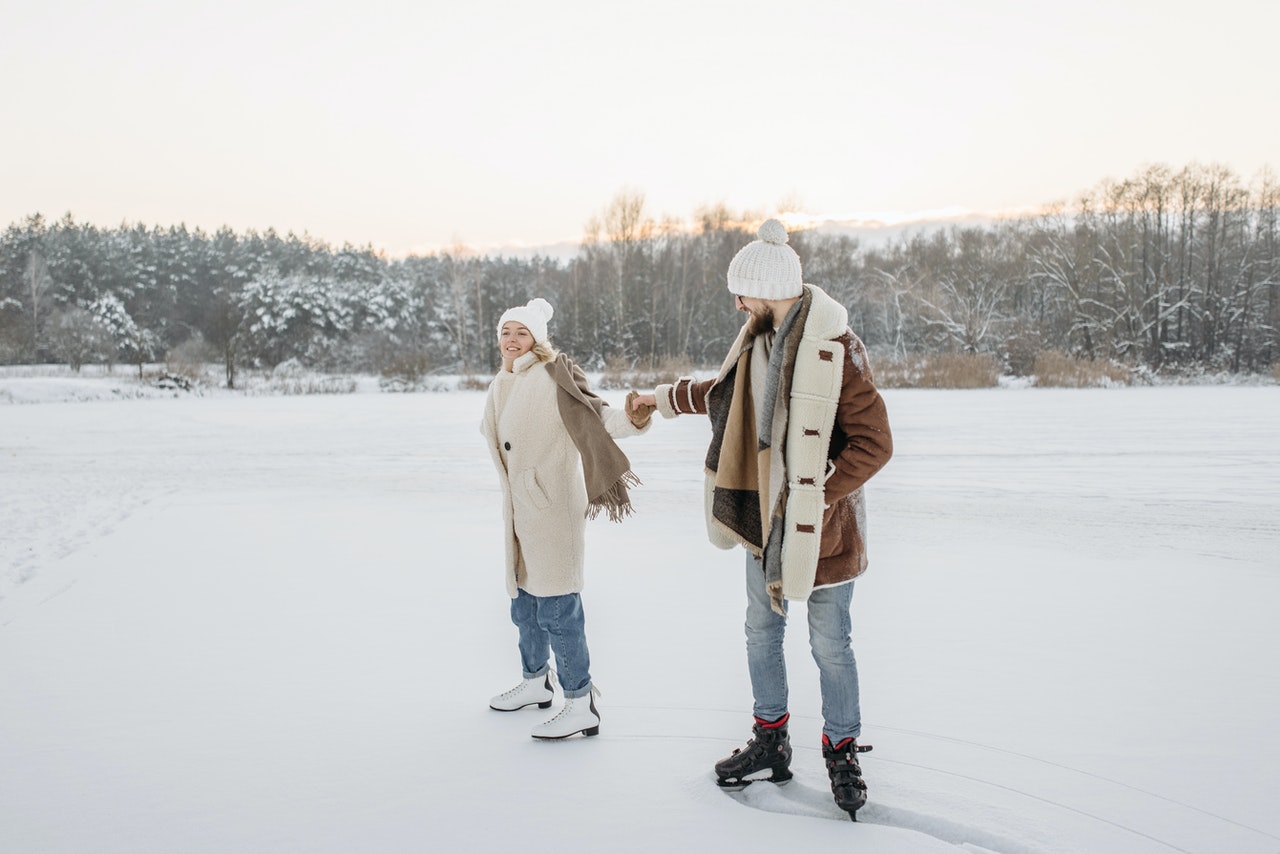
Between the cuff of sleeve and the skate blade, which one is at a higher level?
the cuff of sleeve

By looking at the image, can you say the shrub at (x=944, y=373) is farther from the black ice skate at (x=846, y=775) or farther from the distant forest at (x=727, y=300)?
the black ice skate at (x=846, y=775)

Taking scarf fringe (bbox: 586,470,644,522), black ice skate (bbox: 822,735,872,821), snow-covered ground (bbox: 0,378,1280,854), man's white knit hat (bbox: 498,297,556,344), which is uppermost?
man's white knit hat (bbox: 498,297,556,344)

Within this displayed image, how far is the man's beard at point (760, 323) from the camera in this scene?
104 inches

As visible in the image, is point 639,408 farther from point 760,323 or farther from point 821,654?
point 821,654

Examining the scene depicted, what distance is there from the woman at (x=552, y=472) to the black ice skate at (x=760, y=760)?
58 cm

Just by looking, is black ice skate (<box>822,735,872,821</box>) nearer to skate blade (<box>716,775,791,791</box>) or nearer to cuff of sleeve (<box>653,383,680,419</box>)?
skate blade (<box>716,775,791,791</box>)

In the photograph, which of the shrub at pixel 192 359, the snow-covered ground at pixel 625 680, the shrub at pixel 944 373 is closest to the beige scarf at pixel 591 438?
the snow-covered ground at pixel 625 680

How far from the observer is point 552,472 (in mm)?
3094

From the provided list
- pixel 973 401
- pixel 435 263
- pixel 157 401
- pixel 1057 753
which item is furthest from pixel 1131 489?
pixel 435 263

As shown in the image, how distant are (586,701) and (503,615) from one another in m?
1.63

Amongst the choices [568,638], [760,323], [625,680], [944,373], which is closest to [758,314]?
[760,323]

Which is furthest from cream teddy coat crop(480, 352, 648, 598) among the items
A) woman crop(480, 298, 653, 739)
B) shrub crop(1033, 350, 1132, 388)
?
shrub crop(1033, 350, 1132, 388)

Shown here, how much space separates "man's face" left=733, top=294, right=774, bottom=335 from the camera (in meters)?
2.62

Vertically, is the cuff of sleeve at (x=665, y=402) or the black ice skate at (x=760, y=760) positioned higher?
the cuff of sleeve at (x=665, y=402)
